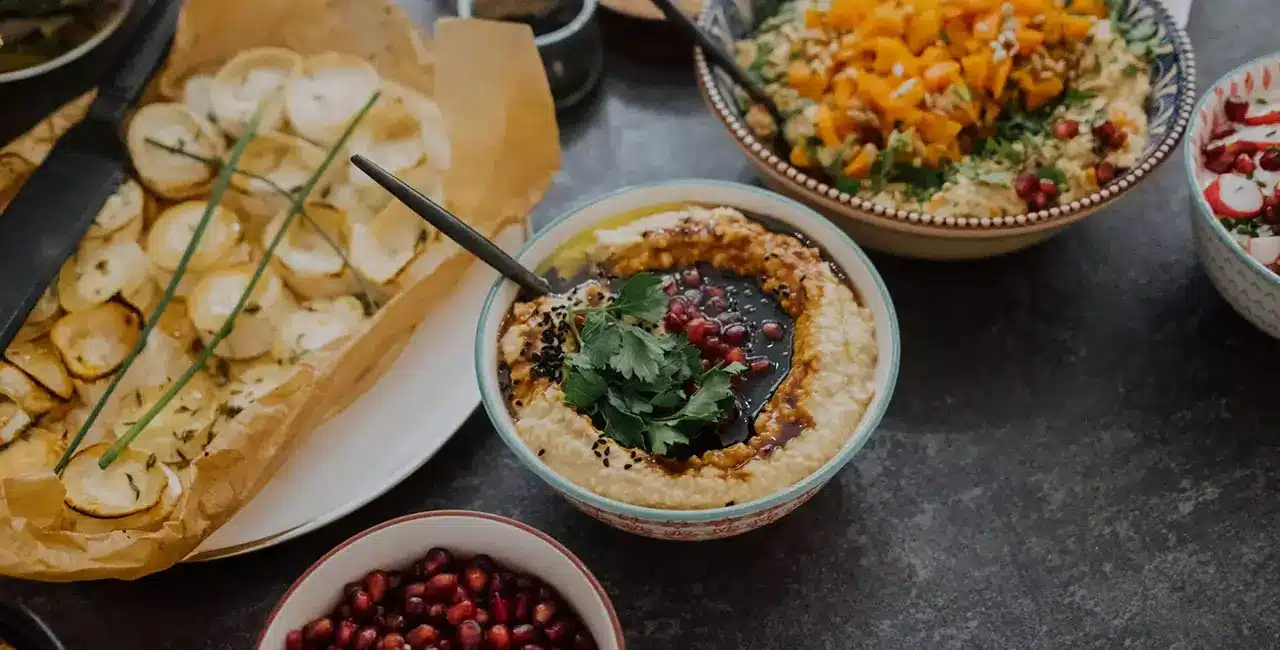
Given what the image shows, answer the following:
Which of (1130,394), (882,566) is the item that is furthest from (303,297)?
(1130,394)

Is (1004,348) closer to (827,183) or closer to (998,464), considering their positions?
(998,464)

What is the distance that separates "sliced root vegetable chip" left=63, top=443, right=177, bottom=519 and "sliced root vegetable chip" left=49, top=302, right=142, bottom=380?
8.0 inches

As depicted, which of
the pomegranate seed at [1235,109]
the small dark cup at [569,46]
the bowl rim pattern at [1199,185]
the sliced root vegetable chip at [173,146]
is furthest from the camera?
the small dark cup at [569,46]

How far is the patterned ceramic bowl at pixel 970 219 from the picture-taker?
1.76m

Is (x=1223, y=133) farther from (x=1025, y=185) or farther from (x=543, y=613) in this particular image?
(x=543, y=613)

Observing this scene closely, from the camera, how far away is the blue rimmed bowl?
56.5 inches

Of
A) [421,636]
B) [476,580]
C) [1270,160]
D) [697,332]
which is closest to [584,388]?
[697,332]

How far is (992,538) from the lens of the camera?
1.72 meters

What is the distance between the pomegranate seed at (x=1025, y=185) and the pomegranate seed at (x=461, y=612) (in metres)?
1.23

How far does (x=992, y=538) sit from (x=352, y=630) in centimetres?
107

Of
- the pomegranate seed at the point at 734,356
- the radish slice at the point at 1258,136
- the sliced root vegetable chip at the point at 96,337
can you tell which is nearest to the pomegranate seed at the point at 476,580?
the pomegranate seed at the point at 734,356

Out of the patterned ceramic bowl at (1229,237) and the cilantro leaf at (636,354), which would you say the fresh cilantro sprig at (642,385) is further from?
the patterned ceramic bowl at (1229,237)

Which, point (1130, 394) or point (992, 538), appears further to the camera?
point (1130, 394)

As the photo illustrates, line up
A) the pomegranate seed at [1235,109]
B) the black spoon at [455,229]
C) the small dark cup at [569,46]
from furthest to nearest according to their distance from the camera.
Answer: the small dark cup at [569,46]
the pomegranate seed at [1235,109]
the black spoon at [455,229]
